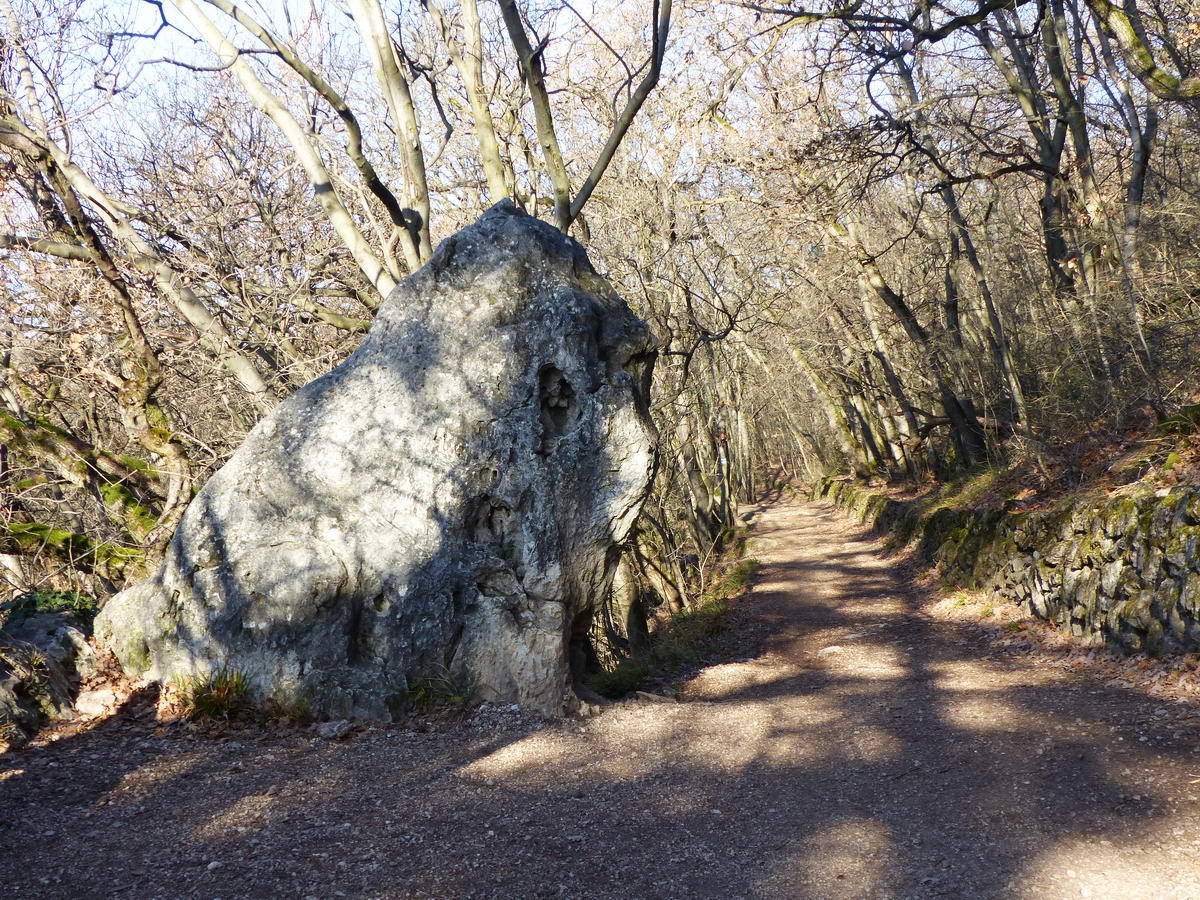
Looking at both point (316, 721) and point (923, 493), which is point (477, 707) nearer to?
point (316, 721)

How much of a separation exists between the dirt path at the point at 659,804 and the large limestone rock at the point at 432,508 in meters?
0.61

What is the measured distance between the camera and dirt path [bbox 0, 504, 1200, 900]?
398cm

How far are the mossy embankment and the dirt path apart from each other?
0.85 m

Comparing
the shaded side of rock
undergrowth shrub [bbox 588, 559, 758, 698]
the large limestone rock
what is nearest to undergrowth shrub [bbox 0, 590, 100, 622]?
the shaded side of rock

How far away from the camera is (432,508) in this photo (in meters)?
6.92

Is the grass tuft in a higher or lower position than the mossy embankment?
higher

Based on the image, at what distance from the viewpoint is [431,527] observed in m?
6.89

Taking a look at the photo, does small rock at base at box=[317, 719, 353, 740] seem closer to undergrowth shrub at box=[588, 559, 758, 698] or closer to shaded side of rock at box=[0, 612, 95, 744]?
shaded side of rock at box=[0, 612, 95, 744]

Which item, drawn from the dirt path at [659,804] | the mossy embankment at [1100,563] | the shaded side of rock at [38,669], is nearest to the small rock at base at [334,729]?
the dirt path at [659,804]

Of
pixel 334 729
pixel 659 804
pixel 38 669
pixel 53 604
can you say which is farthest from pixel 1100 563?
pixel 53 604

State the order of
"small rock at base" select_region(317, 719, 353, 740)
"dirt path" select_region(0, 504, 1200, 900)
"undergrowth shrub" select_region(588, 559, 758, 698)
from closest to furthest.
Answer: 1. "dirt path" select_region(0, 504, 1200, 900)
2. "small rock at base" select_region(317, 719, 353, 740)
3. "undergrowth shrub" select_region(588, 559, 758, 698)

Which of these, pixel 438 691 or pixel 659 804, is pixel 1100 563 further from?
pixel 438 691

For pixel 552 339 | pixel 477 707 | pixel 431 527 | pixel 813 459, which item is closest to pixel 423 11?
pixel 552 339

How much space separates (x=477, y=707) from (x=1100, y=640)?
5.69 metres
